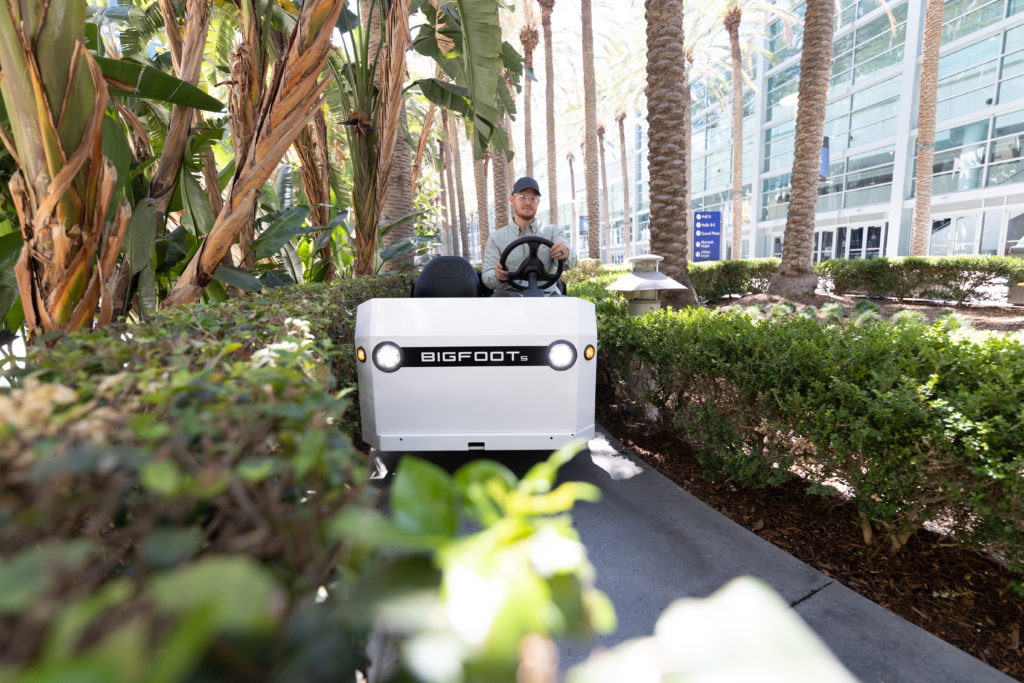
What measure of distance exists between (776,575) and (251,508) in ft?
9.21

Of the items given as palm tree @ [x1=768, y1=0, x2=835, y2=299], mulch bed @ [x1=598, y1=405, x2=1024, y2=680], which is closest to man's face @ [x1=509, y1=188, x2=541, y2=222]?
mulch bed @ [x1=598, y1=405, x2=1024, y2=680]

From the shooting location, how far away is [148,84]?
105 inches

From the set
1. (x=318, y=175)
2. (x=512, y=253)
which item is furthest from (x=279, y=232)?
(x=512, y=253)

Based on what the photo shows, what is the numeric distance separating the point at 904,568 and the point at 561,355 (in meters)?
2.12

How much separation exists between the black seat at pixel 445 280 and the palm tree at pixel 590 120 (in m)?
14.3

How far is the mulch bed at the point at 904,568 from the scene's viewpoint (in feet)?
7.07

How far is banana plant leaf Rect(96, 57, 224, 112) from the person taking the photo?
259 cm

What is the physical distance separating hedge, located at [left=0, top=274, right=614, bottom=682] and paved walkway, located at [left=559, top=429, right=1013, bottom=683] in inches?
74.3

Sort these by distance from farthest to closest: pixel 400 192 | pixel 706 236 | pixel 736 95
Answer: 1. pixel 736 95
2. pixel 706 236
3. pixel 400 192

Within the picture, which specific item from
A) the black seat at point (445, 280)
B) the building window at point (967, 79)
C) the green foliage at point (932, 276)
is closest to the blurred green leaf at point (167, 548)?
the black seat at point (445, 280)

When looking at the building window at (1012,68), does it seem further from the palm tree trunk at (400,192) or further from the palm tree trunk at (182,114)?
the palm tree trunk at (182,114)

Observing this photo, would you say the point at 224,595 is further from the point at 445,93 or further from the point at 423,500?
the point at 445,93

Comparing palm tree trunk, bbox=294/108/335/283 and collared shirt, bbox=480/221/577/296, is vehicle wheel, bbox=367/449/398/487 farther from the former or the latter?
palm tree trunk, bbox=294/108/335/283

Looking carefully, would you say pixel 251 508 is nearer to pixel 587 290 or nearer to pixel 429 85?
pixel 587 290
